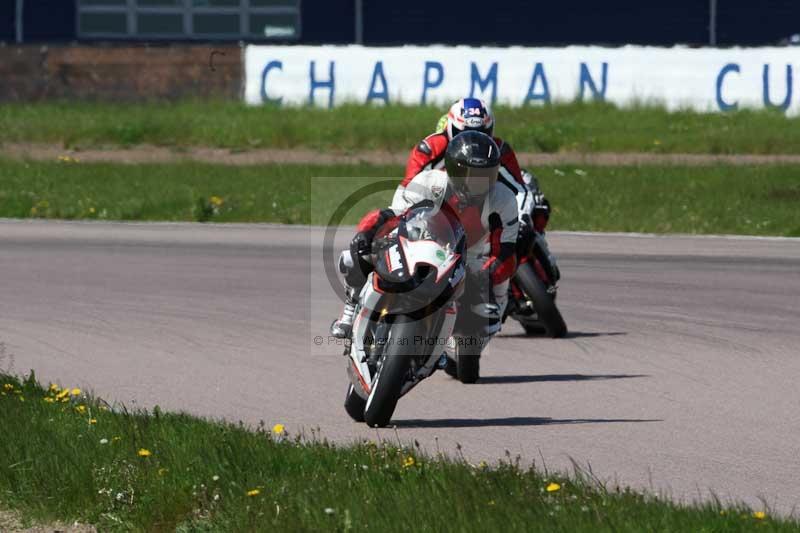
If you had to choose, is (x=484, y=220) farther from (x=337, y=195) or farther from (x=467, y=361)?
(x=337, y=195)

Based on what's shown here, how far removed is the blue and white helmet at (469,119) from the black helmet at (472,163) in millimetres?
2204

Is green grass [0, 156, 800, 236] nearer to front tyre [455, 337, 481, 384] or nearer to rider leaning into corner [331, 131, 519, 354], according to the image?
front tyre [455, 337, 481, 384]

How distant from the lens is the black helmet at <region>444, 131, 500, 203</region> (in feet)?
31.4

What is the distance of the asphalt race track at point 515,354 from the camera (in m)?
8.95

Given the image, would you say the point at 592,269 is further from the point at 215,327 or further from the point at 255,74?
the point at 255,74

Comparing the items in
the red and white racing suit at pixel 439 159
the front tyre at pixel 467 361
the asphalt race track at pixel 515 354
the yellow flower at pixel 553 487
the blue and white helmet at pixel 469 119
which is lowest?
the asphalt race track at pixel 515 354

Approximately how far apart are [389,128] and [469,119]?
17.0 m

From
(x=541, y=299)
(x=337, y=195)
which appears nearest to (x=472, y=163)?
(x=541, y=299)

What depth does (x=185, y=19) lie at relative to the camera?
138 ft

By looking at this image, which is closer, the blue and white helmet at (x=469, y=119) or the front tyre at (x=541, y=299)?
the blue and white helmet at (x=469, y=119)

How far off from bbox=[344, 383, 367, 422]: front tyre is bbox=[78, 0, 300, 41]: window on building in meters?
32.9

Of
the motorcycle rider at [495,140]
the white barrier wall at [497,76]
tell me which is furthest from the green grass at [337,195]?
the motorcycle rider at [495,140]

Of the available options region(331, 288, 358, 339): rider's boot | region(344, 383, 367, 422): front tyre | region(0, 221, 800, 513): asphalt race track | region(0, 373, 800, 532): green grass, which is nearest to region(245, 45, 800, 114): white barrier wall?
region(0, 221, 800, 513): asphalt race track

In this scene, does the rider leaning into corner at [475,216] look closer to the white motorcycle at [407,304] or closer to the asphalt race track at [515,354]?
the white motorcycle at [407,304]
